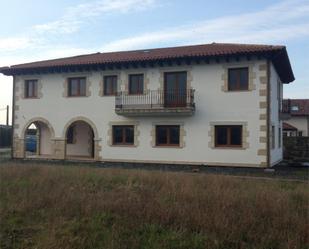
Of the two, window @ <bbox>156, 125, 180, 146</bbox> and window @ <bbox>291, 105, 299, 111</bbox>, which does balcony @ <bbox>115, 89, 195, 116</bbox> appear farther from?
window @ <bbox>291, 105, 299, 111</bbox>

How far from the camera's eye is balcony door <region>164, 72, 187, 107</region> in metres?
19.4

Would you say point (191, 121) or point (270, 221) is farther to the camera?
point (191, 121)

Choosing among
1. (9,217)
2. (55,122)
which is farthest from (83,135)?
(9,217)

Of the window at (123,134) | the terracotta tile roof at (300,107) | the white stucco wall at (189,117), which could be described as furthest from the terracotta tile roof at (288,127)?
the window at (123,134)

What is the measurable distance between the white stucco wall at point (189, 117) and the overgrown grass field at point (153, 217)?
830 centimetres

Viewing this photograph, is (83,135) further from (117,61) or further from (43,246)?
(43,246)

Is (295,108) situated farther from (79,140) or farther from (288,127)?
(79,140)

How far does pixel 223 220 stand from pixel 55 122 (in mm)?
17445

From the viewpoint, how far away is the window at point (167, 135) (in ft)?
65.1

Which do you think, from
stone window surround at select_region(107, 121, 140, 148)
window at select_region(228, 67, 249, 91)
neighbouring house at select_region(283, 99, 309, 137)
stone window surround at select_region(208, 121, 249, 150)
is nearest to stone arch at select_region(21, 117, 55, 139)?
stone window surround at select_region(107, 121, 140, 148)

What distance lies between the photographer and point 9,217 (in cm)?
749

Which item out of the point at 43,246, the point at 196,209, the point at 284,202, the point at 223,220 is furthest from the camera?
the point at 284,202

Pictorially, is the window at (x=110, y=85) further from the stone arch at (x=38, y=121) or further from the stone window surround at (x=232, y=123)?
the stone window surround at (x=232, y=123)

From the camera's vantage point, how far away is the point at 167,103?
19.6 metres
